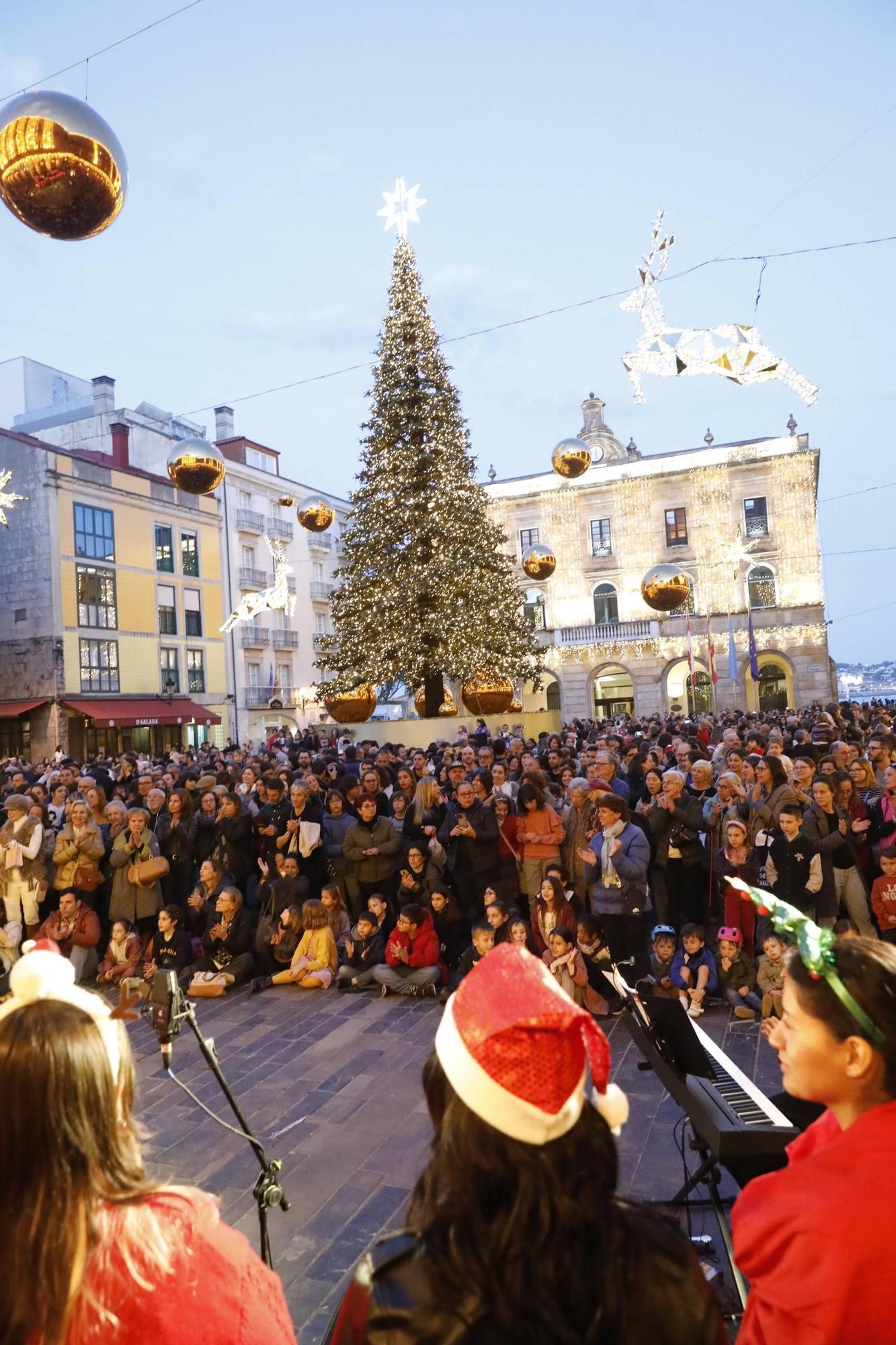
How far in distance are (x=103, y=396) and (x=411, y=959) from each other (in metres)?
34.5

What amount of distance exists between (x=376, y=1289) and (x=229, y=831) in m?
7.22

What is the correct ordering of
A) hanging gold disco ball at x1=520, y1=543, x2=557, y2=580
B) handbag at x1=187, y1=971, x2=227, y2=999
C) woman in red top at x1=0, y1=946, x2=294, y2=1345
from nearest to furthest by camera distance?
woman in red top at x1=0, y1=946, x2=294, y2=1345 < handbag at x1=187, y1=971, x2=227, y2=999 < hanging gold disco ball at x1=520, y1=543, x2=557, y2=580

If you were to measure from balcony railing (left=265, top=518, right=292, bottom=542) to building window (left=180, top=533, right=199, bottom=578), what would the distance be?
5294 mm

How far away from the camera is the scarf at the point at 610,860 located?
6344 mm

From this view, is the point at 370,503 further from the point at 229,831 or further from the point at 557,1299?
the point at 557,1299

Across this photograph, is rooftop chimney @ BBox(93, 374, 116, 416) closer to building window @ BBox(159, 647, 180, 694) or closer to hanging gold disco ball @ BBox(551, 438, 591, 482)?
building window @ BBox(159, 647, 180, 694)

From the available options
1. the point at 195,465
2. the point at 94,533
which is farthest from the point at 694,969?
the point at 94,533

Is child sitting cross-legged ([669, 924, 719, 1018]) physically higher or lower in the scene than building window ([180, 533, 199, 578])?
lower

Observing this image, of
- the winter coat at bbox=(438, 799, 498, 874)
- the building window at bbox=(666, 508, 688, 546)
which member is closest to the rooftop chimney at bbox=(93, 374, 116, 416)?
the building window at bbox=(666, 508, 688, 546)

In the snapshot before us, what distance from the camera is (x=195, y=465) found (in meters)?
10.5

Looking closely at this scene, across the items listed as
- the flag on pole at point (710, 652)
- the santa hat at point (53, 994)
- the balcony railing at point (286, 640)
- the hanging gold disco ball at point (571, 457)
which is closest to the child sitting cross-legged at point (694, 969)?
the santa hat at point (53, 994)

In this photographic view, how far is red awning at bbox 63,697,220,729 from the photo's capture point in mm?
26156

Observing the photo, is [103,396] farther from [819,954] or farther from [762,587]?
[819,954]

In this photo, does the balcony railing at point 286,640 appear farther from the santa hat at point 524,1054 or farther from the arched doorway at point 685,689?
the santa hat at point 524,1054
